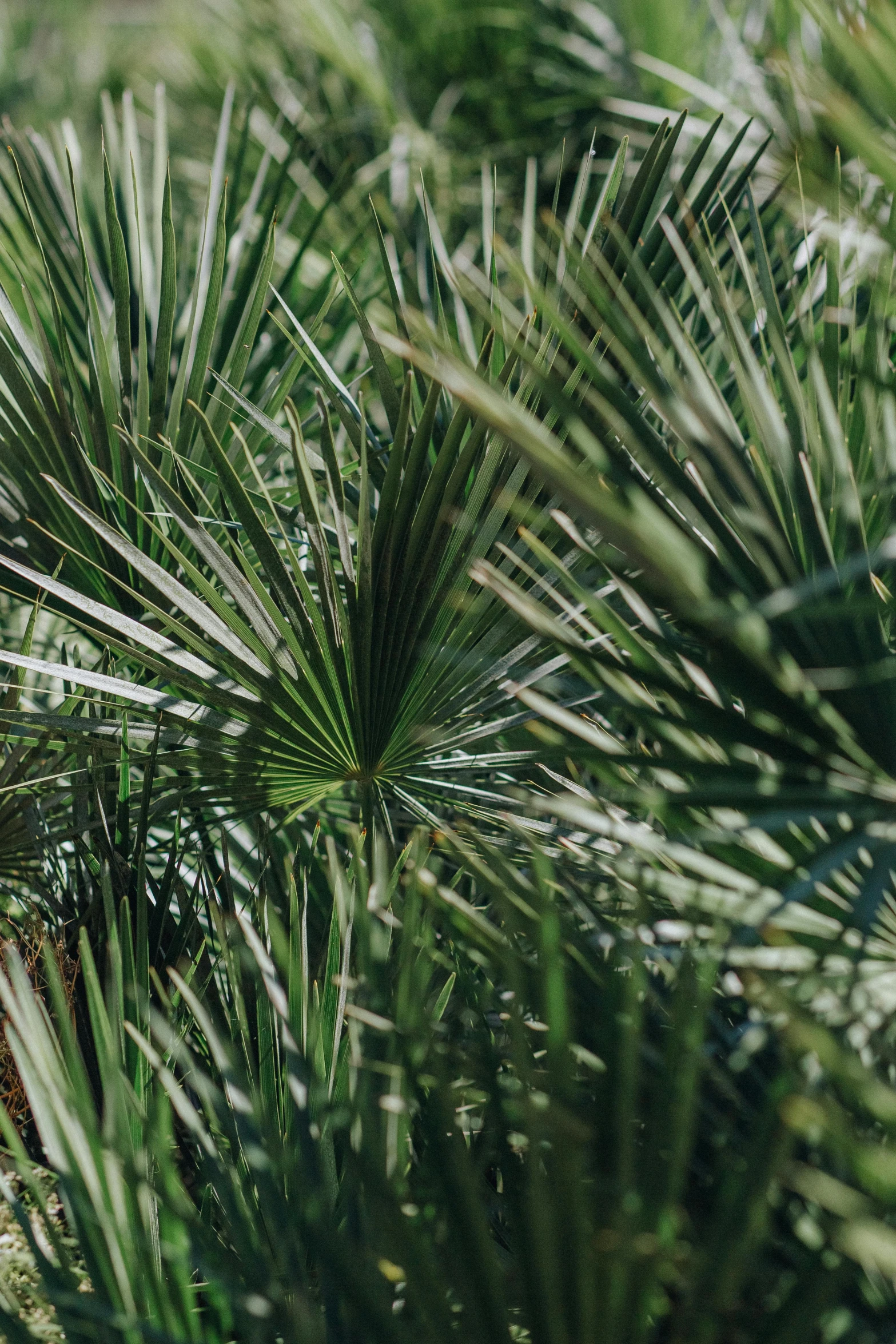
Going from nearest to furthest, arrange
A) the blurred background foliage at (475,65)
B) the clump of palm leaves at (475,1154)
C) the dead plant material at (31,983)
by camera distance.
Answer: the clump of palm leaves at (475,1154), the dead plant material at (31,983), the blurred background foliage at (475,65)

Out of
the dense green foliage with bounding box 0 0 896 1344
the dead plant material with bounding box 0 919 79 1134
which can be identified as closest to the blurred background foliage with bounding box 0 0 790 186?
the dense green foliage with bounding box 0 0 896 1344

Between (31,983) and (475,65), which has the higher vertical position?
(475,65)

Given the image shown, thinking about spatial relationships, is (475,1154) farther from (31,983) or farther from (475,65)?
(475,65)

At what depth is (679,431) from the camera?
1.85ft

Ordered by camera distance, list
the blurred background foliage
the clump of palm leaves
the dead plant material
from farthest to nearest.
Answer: the blurred background foliage → the dead plant material → the clump of palm leaves

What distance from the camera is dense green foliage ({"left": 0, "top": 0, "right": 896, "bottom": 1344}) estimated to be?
0.48 metres

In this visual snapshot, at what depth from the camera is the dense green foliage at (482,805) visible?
48 cm

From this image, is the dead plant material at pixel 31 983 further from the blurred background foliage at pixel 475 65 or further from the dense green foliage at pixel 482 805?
the blurred background foliage at pixel 475 65

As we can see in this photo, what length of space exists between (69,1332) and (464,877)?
0.59 meters

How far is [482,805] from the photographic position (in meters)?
1.04

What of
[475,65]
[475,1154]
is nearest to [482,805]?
[475,1154]

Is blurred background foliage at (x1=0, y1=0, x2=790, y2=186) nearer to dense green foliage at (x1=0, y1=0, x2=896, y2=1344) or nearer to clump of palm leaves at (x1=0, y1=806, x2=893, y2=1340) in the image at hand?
dense green foliage at (x1=0, y1=0, x2=896, y2=1344)

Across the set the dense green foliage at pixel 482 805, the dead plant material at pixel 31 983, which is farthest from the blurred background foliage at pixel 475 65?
the dead plant material at pixel 31 983

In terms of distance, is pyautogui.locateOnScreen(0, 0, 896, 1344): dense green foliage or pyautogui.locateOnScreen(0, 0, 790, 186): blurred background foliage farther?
pyautogui.locateOnScreen(0, 0, 790, 186): blurred background foliage
